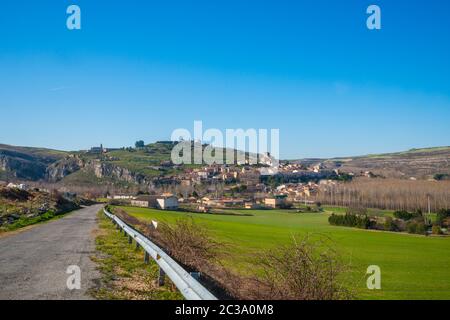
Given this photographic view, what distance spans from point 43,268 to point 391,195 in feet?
463

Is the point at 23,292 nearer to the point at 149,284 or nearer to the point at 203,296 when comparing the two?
the point at 149,284

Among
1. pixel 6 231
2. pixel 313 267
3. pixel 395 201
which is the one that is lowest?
pixel 395 201

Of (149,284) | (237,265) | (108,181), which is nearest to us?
(149,284)

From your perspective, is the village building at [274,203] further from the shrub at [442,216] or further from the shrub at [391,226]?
the shrub at [391,226]

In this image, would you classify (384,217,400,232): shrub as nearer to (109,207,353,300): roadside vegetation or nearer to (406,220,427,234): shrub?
(406,220,427,234): shrub

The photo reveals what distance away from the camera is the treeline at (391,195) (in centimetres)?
12800

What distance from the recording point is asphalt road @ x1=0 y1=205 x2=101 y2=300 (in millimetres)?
7629

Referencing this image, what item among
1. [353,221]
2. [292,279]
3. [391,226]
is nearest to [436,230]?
[391,226]

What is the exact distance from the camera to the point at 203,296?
6.01 metres

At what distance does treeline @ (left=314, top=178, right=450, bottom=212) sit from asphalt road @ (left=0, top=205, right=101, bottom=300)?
122594mm

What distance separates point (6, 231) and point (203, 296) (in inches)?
774

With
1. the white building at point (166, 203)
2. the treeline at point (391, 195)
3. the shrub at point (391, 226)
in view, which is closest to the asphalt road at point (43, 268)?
the shrub at point (391, 226)

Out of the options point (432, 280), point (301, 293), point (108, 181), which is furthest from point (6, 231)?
point (108, 181)
